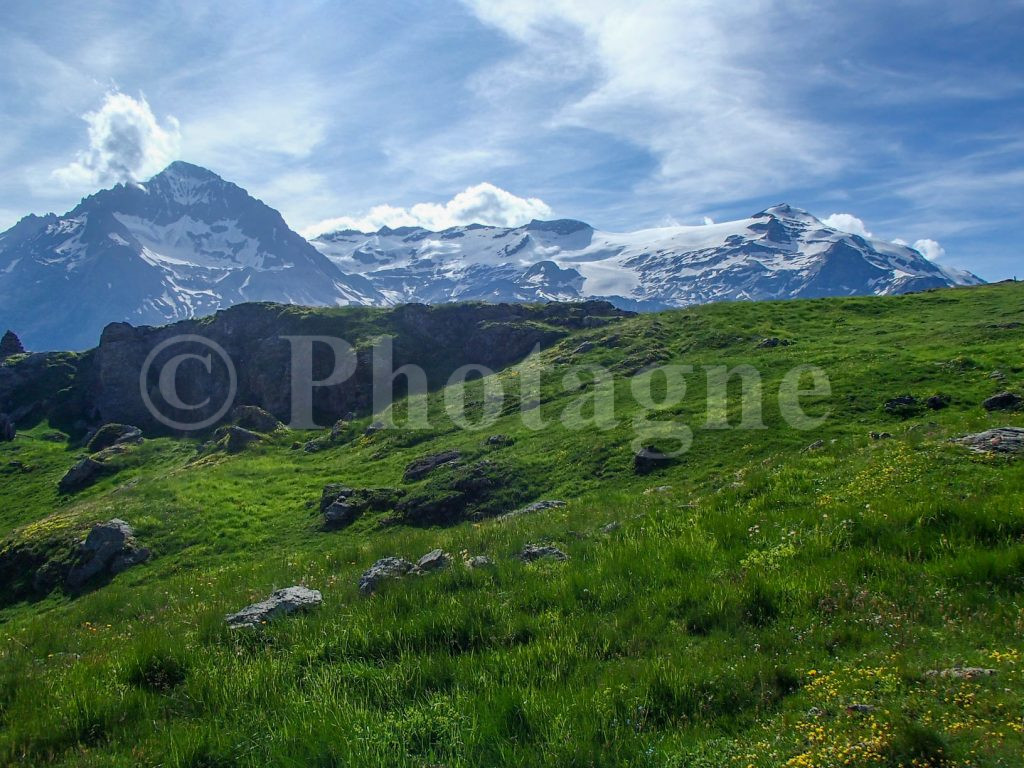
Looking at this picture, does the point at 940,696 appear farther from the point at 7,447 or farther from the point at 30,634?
the point at 7,447

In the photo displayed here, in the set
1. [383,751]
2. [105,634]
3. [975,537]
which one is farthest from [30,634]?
[975,537]

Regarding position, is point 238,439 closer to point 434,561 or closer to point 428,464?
point 428,464

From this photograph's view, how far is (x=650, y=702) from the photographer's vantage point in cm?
733

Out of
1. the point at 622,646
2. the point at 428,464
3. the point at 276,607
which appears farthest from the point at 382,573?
the point at 428,464

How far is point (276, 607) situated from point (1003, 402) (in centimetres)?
3415

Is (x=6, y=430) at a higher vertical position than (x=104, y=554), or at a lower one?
higher

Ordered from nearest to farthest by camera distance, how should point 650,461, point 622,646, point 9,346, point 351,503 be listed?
point 622,646 < point 650,461 < point 351,503 < point 9,346

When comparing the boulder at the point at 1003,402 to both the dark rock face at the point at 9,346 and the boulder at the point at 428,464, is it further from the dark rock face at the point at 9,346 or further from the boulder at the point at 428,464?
the dark rock face at the point at 9,346

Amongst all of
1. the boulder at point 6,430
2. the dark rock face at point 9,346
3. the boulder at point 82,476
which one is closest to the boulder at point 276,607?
the boulder at point 82,476

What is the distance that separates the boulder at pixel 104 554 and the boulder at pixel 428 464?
17.6m

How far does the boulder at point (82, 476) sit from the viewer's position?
67250 mm

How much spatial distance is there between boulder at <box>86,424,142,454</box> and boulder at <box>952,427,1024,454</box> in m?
95.1

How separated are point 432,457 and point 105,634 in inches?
1348

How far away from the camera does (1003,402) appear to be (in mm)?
29297
